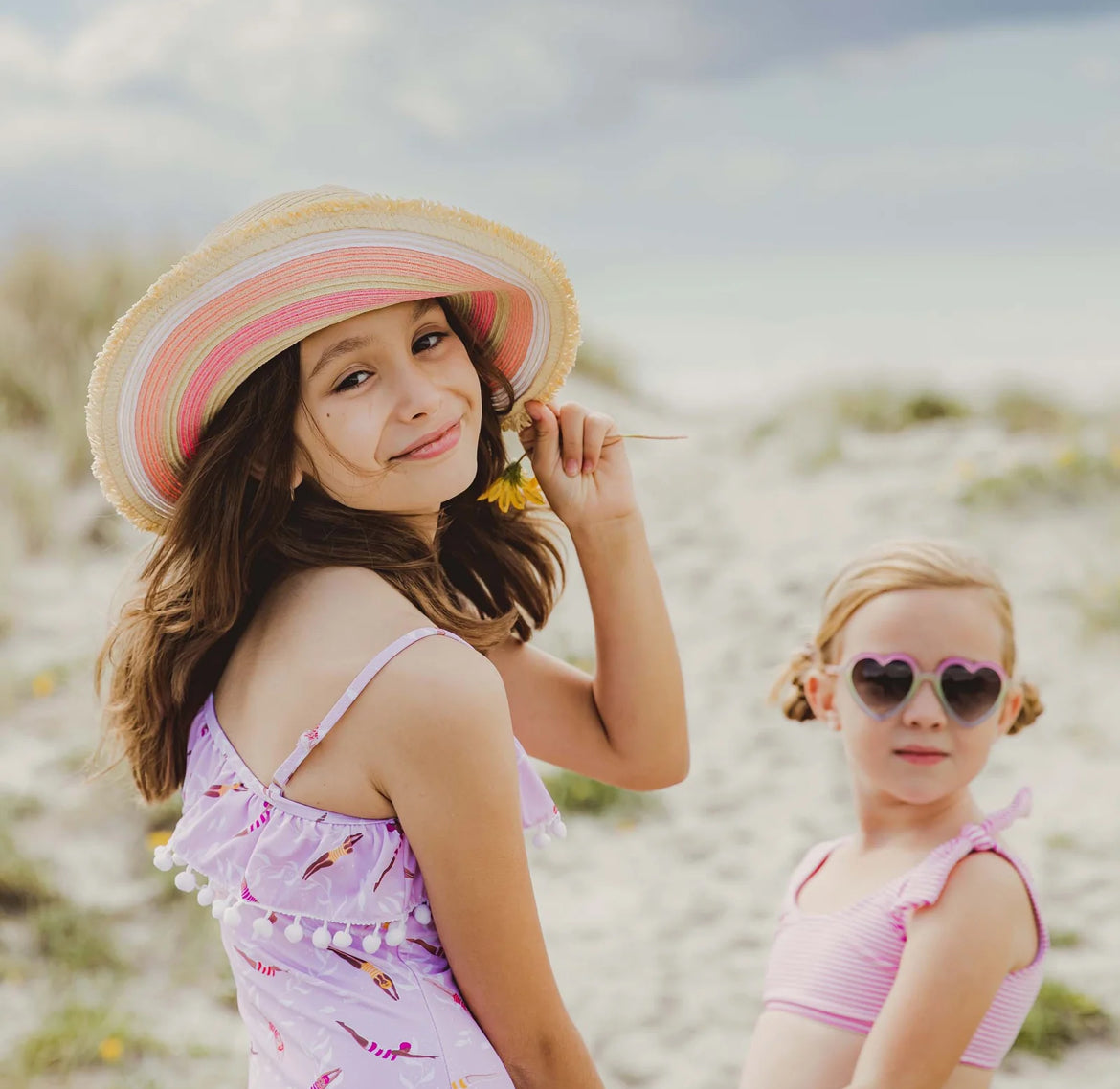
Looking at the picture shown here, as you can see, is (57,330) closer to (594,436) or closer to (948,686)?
(594,436)

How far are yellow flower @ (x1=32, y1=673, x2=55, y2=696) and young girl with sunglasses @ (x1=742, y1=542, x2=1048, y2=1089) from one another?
3.81 metres

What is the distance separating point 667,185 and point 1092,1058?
75.3m

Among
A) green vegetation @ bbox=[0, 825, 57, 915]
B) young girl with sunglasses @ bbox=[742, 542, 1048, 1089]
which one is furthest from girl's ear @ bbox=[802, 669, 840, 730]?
green vegetation @ bbox=[0, 825, 57, 915]

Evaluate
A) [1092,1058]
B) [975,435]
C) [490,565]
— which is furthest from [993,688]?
[975,435]

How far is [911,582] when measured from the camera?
2188 mm

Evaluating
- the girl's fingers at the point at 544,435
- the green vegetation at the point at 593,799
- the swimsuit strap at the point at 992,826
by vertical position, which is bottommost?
the green vegetation at the point at 593,799

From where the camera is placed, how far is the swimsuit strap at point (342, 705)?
1.72m

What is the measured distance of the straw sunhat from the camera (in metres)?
1.80

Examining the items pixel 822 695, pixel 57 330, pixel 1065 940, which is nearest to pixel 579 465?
pixel 822 695

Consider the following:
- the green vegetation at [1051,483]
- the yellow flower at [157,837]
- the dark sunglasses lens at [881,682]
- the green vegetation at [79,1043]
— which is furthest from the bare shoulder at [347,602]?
the green vegetation at [1051,483]

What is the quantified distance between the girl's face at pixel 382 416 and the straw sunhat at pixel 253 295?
1.9 inches

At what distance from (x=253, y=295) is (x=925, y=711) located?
4.19 ft

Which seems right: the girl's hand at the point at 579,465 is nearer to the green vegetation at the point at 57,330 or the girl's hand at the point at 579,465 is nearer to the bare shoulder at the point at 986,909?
the bare shoulder at the point at 986,909

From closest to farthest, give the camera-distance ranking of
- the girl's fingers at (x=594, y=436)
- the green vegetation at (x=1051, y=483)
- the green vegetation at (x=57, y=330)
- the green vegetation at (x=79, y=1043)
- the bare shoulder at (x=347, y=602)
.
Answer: the bare shoulder at (x=347, y=602)
the girl's fingers at (x=594, y=436)
the green vegetation at (x=79, y=1043)
the green vegetation at (x=1051, y=483)
the green vegetation at (x=57, y=330)
